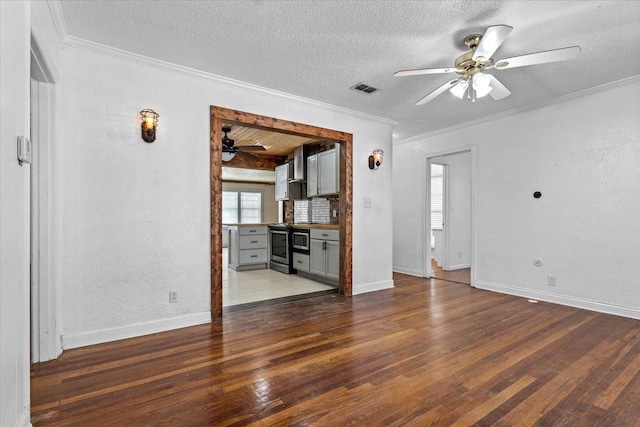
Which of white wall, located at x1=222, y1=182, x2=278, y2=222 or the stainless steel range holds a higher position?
white wall, located at x1=222, y1=182, x2=278, y2=222

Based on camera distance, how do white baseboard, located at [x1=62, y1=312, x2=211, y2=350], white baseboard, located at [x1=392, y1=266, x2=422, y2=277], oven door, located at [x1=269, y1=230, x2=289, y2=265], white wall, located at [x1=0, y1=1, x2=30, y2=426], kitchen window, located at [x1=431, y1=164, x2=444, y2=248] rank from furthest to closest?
1. kitchen window, located at [x1=431, y1=164, x2=444, y2=248]
2. oven door, located at [x1=269, y1=230, x2=289, y2=265]
3. white baseboard, located at [x1=392, y1=266, x2=422, y2=277]
4. white baseboard, located at [x1=62, y1=312, x2=211, y2=350]
5. white wall, located at [x1=0, y1=1, x2=30, y2=426]

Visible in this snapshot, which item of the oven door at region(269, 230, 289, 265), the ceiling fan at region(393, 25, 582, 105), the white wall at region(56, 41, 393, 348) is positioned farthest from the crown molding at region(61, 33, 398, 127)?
the oven door at region(269, 230, 289, 265)

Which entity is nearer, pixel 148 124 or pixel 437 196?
pixel 148 124

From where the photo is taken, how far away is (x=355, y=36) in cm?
257

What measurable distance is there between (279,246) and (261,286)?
150cm

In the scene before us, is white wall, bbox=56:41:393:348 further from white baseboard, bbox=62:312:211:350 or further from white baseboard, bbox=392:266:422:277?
white baseboard, bbox=392:266:422:277

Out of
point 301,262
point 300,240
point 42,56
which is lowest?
point 301,262

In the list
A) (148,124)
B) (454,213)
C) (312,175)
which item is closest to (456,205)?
(454,213)

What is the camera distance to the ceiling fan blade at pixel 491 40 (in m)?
2.07

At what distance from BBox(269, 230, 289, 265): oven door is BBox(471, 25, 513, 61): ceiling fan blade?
4.37 metres

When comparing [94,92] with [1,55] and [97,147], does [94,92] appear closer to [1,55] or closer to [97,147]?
[97,147]

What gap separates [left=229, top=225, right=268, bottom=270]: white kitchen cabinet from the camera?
6305mm

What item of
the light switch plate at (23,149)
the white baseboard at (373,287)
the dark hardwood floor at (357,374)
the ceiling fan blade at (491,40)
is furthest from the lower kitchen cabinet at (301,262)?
the light switch plate at (23,149)

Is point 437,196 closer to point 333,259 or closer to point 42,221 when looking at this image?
point 333,259
